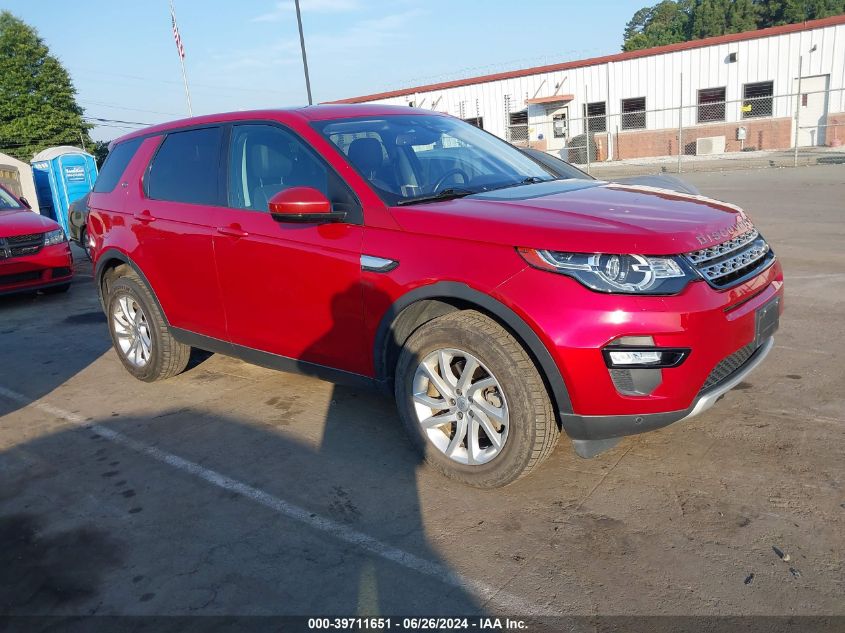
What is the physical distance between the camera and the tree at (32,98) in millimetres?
46844

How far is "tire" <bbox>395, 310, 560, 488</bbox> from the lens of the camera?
3.14m

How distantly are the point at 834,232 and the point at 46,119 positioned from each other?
5067 centimetres

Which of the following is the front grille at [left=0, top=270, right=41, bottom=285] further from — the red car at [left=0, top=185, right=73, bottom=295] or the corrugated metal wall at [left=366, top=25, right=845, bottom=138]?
the corrugated metal wall at [left=366, top=25, right=845, bottom=138]

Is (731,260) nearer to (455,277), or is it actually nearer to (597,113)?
(455,277)

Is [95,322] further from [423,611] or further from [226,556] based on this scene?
[423,611]

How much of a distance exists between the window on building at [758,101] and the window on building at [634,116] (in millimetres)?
4103

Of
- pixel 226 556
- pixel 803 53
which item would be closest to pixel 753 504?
pixel 226 556

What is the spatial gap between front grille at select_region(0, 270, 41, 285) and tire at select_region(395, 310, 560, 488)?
7300mm

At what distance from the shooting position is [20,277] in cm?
897

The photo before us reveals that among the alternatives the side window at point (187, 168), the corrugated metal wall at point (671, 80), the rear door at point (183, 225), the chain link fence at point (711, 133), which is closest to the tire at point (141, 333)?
the rear door at point (183, 225)

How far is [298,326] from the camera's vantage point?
4051mm

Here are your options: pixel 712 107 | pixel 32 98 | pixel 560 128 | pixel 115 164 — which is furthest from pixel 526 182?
pixel 32 98

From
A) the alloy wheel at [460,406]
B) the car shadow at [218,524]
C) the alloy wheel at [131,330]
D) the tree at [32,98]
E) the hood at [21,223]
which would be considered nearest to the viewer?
the car shadow at [218,524]

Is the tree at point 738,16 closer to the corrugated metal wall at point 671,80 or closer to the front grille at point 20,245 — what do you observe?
the corrugated metal wall at point 671,80
